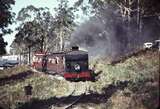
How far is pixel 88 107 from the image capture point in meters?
19.6

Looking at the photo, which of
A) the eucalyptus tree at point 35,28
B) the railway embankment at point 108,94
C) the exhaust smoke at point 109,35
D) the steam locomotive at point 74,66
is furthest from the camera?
the eucalyptus tree at point 35,28

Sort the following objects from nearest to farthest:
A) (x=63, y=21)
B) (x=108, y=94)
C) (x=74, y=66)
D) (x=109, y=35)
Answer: (x=108, y=94) < (x=74, y=66) < (x=109, y=35) < (x=63, y=21)

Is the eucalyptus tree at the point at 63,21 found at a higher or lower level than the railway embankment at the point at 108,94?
higher

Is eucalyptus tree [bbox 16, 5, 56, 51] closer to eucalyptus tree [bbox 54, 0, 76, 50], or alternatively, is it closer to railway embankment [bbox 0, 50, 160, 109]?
eucalyptus tree [bbox 54, 0, 76, 50]

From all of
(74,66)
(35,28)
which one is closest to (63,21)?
(35,28)

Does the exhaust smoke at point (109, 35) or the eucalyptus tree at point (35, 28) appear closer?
the exhaust smoke at point (109, 35)

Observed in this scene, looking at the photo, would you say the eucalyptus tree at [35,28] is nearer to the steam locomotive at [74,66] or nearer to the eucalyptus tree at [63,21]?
the eucalyptus tree at [63,21]

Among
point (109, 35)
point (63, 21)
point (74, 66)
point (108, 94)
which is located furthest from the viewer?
point (63, 21)

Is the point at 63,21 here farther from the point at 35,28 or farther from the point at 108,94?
the point at 108,94

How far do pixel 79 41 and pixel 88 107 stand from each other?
64.8 meters

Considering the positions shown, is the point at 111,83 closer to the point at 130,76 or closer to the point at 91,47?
the point at 130,76

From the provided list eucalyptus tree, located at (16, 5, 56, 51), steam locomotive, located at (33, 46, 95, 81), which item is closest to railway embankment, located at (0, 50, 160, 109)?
steam locomotive, located at (33, 46, 95, 81)

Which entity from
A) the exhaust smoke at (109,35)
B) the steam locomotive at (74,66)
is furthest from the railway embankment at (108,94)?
the exhaust smoke at (109,35)

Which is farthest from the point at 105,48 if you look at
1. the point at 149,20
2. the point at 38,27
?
the point at 38,27
